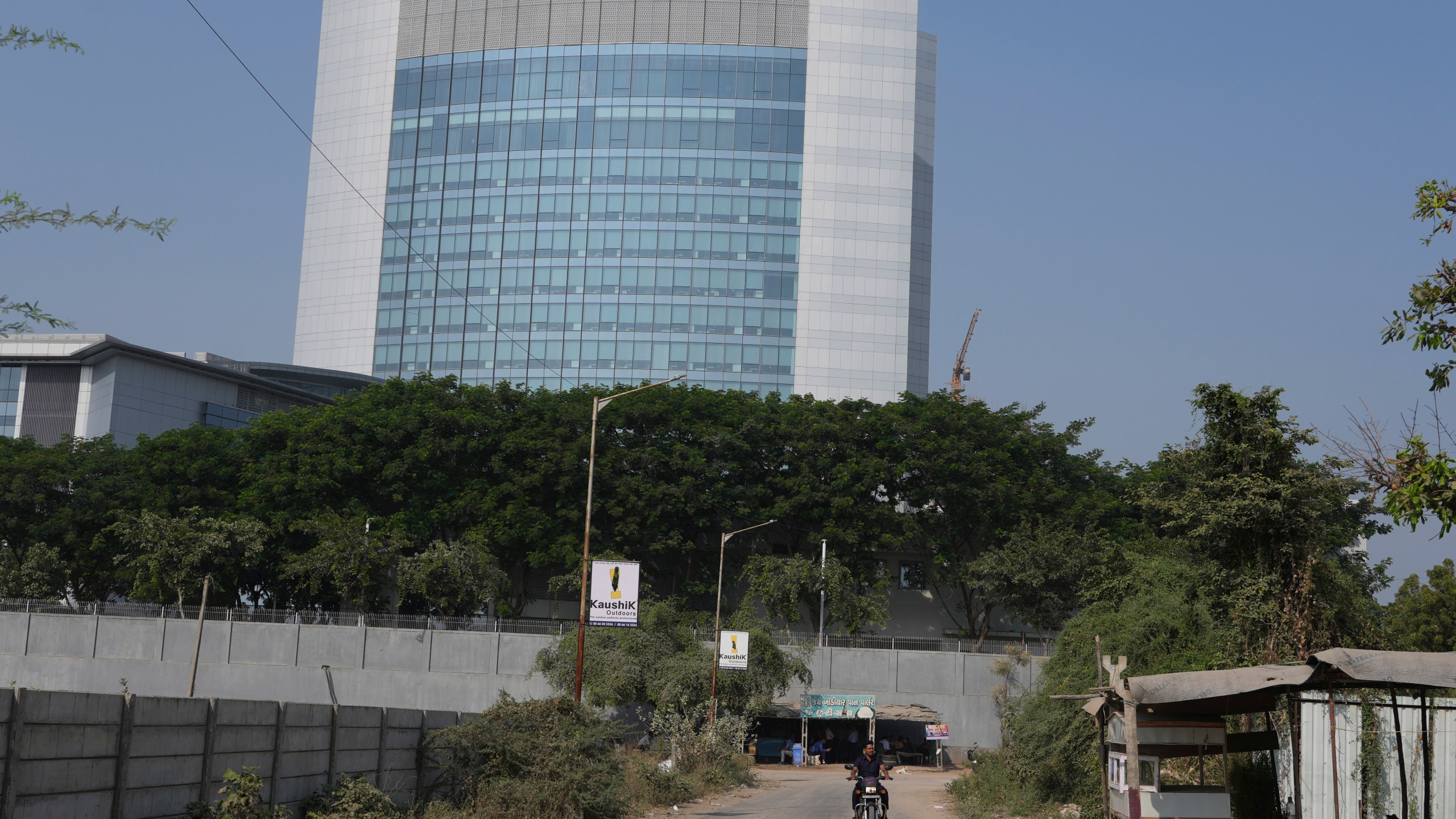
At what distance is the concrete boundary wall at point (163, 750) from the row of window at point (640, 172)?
257 ft

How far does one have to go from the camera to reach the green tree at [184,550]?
61.4 metres

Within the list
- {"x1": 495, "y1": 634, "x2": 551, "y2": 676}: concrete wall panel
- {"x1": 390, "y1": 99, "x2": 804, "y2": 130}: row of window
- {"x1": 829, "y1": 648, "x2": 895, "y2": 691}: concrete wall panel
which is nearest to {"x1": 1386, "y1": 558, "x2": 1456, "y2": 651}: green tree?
{"x1": 829, "y1": 648, "x2": 895, "y2": 691}: concrete wall panel

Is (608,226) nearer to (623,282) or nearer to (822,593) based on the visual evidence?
(623,282)

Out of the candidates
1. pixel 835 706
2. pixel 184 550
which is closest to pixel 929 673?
pixel 835 706

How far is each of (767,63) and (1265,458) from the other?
77.2 m

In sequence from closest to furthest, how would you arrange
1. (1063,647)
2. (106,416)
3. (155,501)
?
(1063,647) → (155,501) → (106,416)

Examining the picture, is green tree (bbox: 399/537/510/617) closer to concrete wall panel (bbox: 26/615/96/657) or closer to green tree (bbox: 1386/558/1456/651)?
concrete wall panel (bbox: 26/615/96/657)

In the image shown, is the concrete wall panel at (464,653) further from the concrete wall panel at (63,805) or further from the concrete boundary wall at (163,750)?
the concrete wall panel at (63,805)

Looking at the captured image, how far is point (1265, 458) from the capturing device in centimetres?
2528

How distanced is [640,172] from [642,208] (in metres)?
2.85

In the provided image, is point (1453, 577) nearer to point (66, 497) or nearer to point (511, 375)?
point (511, 375)

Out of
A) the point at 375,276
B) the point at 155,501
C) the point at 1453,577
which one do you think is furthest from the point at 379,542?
the point at 1453,577

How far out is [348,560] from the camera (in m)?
61.1

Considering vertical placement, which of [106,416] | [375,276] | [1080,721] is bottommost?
[1080,721]
